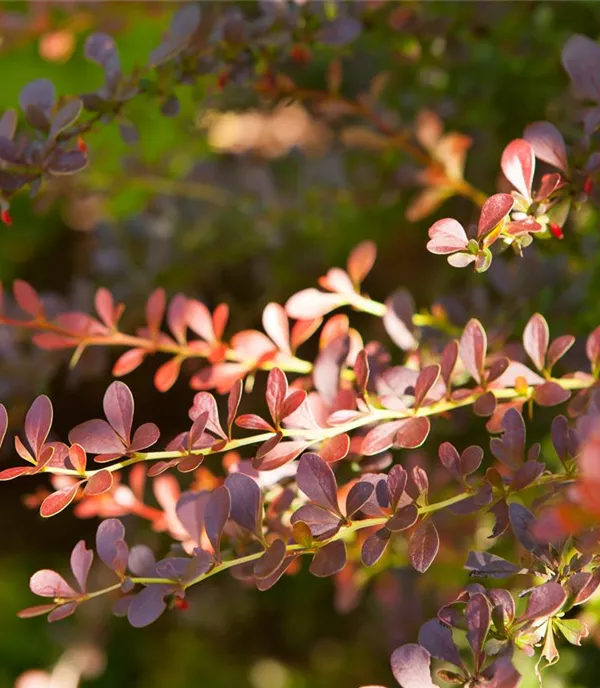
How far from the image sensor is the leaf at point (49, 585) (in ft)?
1.71

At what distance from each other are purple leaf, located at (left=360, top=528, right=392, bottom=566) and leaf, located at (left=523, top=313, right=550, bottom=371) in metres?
0.18

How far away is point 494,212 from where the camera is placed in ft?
1.50

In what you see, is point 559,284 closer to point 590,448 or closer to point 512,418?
point 512,418

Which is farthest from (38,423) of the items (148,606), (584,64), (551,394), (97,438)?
(584,64)

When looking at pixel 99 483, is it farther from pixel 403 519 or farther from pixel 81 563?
pixel 403 519

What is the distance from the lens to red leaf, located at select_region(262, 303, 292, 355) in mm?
639

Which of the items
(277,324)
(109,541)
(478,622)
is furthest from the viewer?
(277,324)

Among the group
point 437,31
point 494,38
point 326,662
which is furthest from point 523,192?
point 326,662

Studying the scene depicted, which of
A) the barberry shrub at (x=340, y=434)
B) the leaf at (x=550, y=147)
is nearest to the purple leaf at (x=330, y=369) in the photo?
the barberry shrub at (x=340, y=434)

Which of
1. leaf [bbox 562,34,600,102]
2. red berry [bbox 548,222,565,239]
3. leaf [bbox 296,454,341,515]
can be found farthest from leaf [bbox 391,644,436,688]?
leaf [bbox 562,34,600,102]

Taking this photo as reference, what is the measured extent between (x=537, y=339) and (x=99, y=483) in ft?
1.10

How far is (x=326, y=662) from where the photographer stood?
4.00ft

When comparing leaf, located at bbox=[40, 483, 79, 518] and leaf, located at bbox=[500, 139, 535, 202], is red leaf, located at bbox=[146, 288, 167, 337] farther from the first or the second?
leaf, located at bbox=[500, 139, 535, 202]

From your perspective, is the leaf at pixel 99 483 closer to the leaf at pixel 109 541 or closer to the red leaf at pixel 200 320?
the leaf at pixel 109 541
